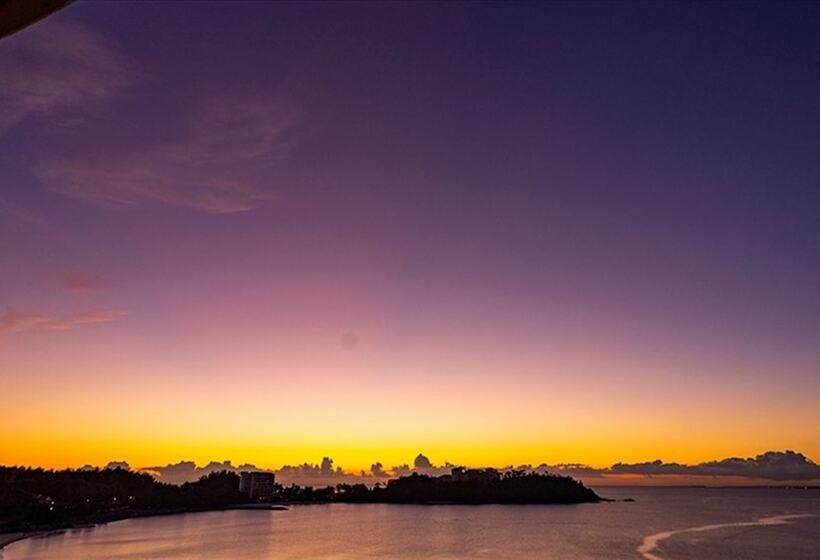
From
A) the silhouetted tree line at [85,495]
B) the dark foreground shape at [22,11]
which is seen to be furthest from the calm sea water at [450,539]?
the dark foreground shape at [22,11]

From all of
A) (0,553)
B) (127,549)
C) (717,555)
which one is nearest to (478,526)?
(717,555)

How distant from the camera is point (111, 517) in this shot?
413 feet

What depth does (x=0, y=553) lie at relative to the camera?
2699 inches

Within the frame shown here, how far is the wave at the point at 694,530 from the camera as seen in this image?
239 feet

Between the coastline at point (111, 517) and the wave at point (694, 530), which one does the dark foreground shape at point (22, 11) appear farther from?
the coastline at point (111, 517)

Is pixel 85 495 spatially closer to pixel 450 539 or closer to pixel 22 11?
pixel 450 539

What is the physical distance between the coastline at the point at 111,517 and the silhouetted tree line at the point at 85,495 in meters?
1.41

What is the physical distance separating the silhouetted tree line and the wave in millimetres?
91110

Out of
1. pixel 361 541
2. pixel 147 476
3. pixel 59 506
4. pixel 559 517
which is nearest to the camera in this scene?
pixel 361 541

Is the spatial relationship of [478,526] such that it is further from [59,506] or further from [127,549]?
[59,506]

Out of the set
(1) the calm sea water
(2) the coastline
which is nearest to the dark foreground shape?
(1) the calm sea water

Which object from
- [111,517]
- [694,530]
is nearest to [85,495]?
[111,517]

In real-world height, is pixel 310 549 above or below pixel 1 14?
below

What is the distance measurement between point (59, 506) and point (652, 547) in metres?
104
